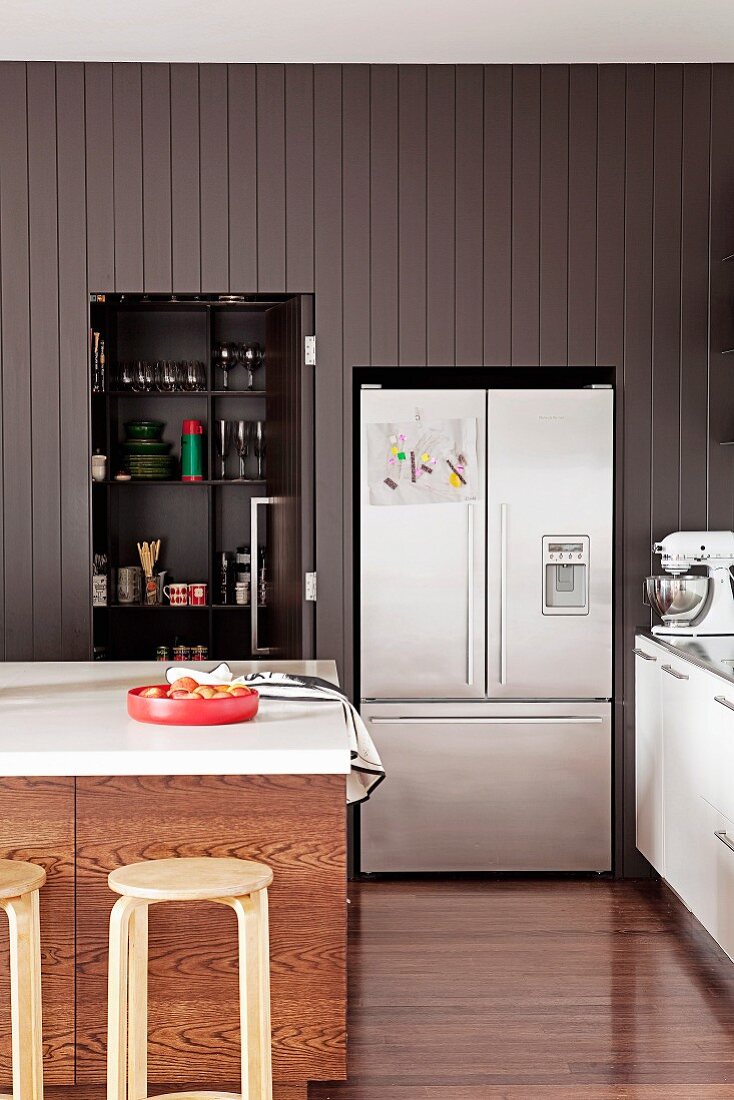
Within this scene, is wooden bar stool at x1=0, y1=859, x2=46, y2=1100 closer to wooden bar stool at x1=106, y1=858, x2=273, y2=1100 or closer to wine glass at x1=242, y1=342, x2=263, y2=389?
wooden bar stool at x1=106, y1=858, x2=273, y2=1100

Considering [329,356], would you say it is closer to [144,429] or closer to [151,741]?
[144,429]

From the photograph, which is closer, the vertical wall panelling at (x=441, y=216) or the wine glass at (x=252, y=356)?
the vertical wall panelling at (x=441, y=216)

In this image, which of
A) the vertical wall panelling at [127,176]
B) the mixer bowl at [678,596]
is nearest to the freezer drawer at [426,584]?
the mixer bowl at [678,596]

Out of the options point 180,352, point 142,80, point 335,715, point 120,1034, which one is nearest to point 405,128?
point 142,80

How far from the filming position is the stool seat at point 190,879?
2.11 metres

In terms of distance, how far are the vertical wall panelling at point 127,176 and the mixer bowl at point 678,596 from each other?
7.07 feet

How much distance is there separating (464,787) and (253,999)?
2138 millimetres

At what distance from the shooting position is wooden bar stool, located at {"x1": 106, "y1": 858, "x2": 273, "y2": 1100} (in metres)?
2.13

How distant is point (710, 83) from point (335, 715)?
9.67 ft

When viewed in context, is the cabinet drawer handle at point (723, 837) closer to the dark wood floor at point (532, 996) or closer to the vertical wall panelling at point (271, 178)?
the dark wood floor at point (532, 996)

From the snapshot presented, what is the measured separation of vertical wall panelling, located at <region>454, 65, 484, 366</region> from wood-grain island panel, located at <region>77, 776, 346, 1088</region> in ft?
7.60

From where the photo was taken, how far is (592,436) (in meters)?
4.23

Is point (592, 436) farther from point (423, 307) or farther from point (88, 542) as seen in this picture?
point (88, 542)

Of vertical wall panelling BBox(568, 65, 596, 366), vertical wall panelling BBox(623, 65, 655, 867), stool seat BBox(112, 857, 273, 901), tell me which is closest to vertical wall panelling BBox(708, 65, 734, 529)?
vertical wall panelling BBox(623, 65, 655, 867)
